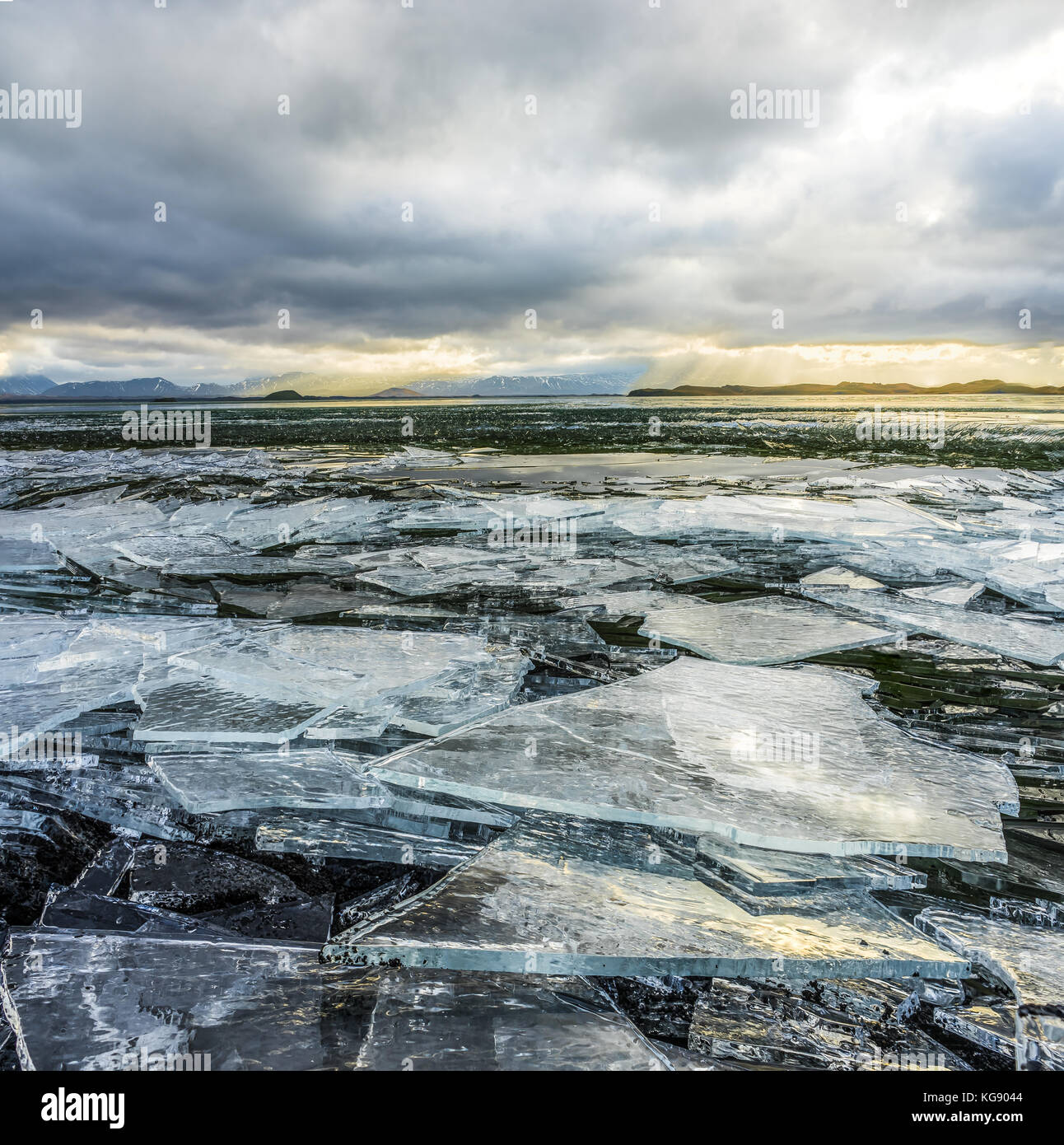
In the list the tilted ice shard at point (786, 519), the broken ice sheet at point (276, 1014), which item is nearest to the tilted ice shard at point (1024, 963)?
the broken ice sheet at point (276, 1014)

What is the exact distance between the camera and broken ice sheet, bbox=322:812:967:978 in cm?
155

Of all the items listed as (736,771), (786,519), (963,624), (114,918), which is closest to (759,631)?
(963,624)

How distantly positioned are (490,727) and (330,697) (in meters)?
0.79

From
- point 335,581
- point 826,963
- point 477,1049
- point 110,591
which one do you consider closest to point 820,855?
point 826,963

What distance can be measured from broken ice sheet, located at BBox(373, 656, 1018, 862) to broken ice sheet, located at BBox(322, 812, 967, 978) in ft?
0.68

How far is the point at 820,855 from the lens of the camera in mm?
1969

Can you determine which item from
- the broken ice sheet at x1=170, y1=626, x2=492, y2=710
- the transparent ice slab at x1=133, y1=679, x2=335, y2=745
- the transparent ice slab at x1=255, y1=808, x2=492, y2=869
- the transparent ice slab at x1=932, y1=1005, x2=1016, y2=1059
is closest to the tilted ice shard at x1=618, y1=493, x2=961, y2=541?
the broken ice sheet at x1=170, y1=626, x2=492, y2=710

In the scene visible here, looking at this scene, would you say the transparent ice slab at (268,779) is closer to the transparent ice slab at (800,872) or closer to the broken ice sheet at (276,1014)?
the broken ice sheet at (276,1014)

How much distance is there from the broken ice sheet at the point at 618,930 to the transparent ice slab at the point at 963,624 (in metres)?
2.59

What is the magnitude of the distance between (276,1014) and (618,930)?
30.9 inches

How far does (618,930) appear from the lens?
1.63 m

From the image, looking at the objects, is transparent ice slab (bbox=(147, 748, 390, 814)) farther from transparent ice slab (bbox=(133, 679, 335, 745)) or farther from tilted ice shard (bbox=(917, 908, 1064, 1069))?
tilted ice shard (bbox=(917, 908, 1064, 1069))
